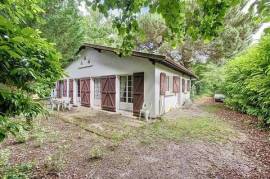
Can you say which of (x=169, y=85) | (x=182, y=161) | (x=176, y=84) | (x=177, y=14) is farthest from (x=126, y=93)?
(x=177, y=14)

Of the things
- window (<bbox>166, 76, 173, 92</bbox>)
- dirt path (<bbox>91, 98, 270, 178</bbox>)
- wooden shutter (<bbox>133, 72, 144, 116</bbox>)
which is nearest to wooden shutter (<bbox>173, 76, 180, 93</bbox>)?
window (<bbox>166, 76, 173, 92</bbox>)

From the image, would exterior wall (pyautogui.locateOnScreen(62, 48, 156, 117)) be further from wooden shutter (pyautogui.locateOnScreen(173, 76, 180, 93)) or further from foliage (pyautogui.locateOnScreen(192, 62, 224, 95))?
foliage (pyautogui.locateOnScreen(192, 62, 224, 95))

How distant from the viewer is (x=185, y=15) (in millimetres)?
3076

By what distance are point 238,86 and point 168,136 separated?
22.3 feet

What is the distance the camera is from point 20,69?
1.96 meters

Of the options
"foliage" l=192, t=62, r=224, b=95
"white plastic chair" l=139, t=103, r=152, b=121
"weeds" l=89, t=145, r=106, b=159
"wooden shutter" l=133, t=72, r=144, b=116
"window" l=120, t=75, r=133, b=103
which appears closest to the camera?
"weeds" l=89, t=145, r=106, b=159

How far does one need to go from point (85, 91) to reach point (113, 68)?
3.49m

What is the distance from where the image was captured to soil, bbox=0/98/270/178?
14.0 feet

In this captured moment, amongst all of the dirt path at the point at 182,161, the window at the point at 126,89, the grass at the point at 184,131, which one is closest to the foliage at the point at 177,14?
the dirt path at the point at 182,161

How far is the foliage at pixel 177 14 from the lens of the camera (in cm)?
285

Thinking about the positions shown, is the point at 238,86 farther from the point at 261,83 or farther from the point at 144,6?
the point at 144,6

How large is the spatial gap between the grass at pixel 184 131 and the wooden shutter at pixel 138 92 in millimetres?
1590

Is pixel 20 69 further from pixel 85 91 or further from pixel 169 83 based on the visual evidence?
pixel 85 91

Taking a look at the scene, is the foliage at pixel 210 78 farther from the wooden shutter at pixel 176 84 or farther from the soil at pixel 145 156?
the soil at pixel 145 156
